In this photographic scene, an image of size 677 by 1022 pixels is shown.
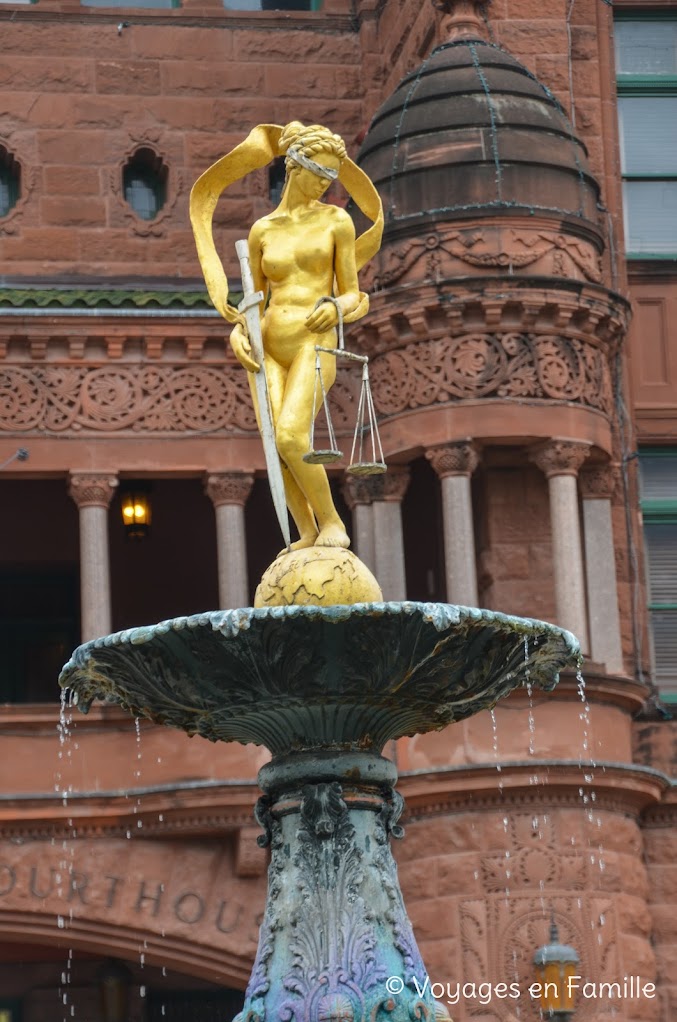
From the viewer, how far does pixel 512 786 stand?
2370cm

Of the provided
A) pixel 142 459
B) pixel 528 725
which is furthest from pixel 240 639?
pixel 142 459

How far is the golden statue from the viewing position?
16406mm

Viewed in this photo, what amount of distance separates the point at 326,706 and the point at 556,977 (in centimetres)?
863

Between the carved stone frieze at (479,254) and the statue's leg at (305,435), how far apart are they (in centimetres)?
849

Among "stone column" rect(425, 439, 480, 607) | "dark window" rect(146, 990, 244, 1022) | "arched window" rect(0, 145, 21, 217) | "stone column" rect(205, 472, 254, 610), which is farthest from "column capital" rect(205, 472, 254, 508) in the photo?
"dark window" rect(146, 990, 244, 1022)

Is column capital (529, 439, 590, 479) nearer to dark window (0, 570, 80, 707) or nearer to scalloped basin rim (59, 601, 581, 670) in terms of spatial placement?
dark window (0, 570, 80, 707)

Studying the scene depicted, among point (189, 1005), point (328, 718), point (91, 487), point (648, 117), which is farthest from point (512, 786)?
point (328, 718)

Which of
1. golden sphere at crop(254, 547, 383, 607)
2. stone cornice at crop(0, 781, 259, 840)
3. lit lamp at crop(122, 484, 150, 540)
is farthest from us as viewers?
lit lamp at crop(122, 484, 150, 540)

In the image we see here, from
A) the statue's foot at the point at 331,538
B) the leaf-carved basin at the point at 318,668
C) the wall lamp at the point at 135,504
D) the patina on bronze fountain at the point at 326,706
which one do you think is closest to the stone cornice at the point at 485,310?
the wall lamp at the point at 135,504

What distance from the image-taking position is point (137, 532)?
27.4 meters

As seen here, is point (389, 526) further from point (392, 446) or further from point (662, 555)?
point (662, 555)

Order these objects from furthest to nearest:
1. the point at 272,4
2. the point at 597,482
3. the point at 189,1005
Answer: the point at 272,4 → the point at 189,1005 → the point at 597,482

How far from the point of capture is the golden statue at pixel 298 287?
1641 centimetres

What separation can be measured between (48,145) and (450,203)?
5016 millimetres
